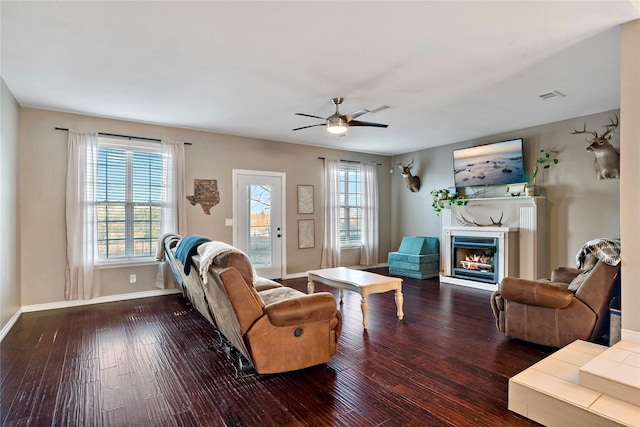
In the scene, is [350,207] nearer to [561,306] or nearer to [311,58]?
[311,58]

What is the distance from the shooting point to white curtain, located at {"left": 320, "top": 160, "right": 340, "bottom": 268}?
7.35 meters

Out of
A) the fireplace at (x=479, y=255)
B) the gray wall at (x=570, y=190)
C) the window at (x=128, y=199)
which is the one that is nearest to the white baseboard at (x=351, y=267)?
the fireplace at (x=479, y=255)

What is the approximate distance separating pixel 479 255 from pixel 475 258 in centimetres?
9

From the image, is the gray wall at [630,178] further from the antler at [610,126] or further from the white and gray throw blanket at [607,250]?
the antler at [610,126]

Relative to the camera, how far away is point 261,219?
6.64 meters

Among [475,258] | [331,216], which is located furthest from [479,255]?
[331,216]

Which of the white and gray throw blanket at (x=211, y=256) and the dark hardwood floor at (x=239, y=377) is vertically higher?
the white and gray throw blanket at (x=211, y=256)

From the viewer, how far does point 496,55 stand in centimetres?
322

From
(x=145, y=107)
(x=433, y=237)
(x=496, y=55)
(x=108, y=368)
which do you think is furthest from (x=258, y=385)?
(x=433, y=237)

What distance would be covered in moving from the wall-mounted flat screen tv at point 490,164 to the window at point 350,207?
213 centimetres

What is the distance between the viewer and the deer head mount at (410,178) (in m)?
7.64

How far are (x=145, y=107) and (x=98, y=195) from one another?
151 cm

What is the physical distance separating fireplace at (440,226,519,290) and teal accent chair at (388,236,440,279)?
0.34 m

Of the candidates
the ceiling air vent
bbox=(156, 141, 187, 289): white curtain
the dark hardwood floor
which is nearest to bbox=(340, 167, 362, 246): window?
bbox=(156, 141, 187, 289): white curtain
